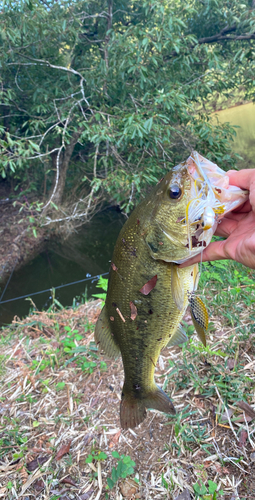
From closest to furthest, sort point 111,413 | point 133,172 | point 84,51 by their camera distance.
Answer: point 111,413 → point 133,172 → point 84,51

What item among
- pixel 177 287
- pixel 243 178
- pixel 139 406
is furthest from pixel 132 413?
pixel 243 178

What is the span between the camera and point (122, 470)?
5.50ft

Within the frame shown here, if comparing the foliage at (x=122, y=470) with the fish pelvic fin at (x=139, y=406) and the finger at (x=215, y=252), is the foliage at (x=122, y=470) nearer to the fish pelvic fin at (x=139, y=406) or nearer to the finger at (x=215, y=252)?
the fish pelvic fin at (x=139, y=406)

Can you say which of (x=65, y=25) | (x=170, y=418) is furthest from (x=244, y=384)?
(x=65, y=25)

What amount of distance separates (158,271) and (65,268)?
559 cm

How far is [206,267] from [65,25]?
15.3ft

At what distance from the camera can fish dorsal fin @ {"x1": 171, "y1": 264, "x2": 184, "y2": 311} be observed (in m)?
1.43

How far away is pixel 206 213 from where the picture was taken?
1336 millimetres

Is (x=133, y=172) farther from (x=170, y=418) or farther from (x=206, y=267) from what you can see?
(x=170, y=418)

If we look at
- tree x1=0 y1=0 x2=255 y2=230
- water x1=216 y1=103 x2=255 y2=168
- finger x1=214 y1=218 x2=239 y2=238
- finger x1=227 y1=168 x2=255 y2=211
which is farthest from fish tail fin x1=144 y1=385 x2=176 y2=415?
water x1=216 y1=103 x2=255 y2=168

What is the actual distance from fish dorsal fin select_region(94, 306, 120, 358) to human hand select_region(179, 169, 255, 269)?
590mm

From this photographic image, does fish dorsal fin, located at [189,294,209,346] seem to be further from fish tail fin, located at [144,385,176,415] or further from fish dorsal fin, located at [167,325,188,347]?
fish tail fin, located at [144,385,176,415]

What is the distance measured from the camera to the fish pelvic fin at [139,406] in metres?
1.63

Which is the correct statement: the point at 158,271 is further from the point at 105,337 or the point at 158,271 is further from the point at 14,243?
the point at 14,243
